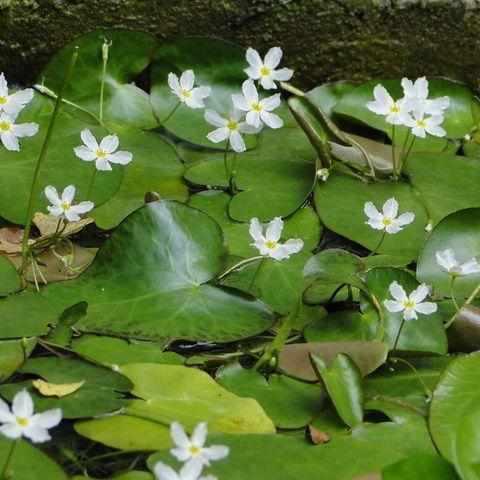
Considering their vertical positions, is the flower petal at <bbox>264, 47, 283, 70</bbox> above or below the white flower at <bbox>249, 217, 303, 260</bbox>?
above

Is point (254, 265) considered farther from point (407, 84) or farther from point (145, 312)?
point (407, 84)

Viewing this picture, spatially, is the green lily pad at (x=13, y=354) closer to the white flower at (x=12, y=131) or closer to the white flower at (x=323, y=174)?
the white flower at (x=12, y=131)

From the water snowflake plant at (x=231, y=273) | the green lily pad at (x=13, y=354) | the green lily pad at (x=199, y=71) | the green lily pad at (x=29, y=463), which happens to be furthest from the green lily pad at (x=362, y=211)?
the green lily pad at (x=29, y=463)

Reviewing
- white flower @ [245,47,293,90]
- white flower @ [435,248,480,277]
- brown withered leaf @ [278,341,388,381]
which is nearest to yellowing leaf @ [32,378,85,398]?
brown withered leaf @ [278,341,388,381]

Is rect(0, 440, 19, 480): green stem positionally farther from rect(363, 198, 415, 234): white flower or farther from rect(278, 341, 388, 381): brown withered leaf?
rect(363, 198, 415, 234): white flower

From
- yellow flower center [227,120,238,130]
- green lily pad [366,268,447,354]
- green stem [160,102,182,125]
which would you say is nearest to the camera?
green lily pad [366,268,447,354]

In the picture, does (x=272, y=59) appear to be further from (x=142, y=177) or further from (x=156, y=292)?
(x=156, y=292)
